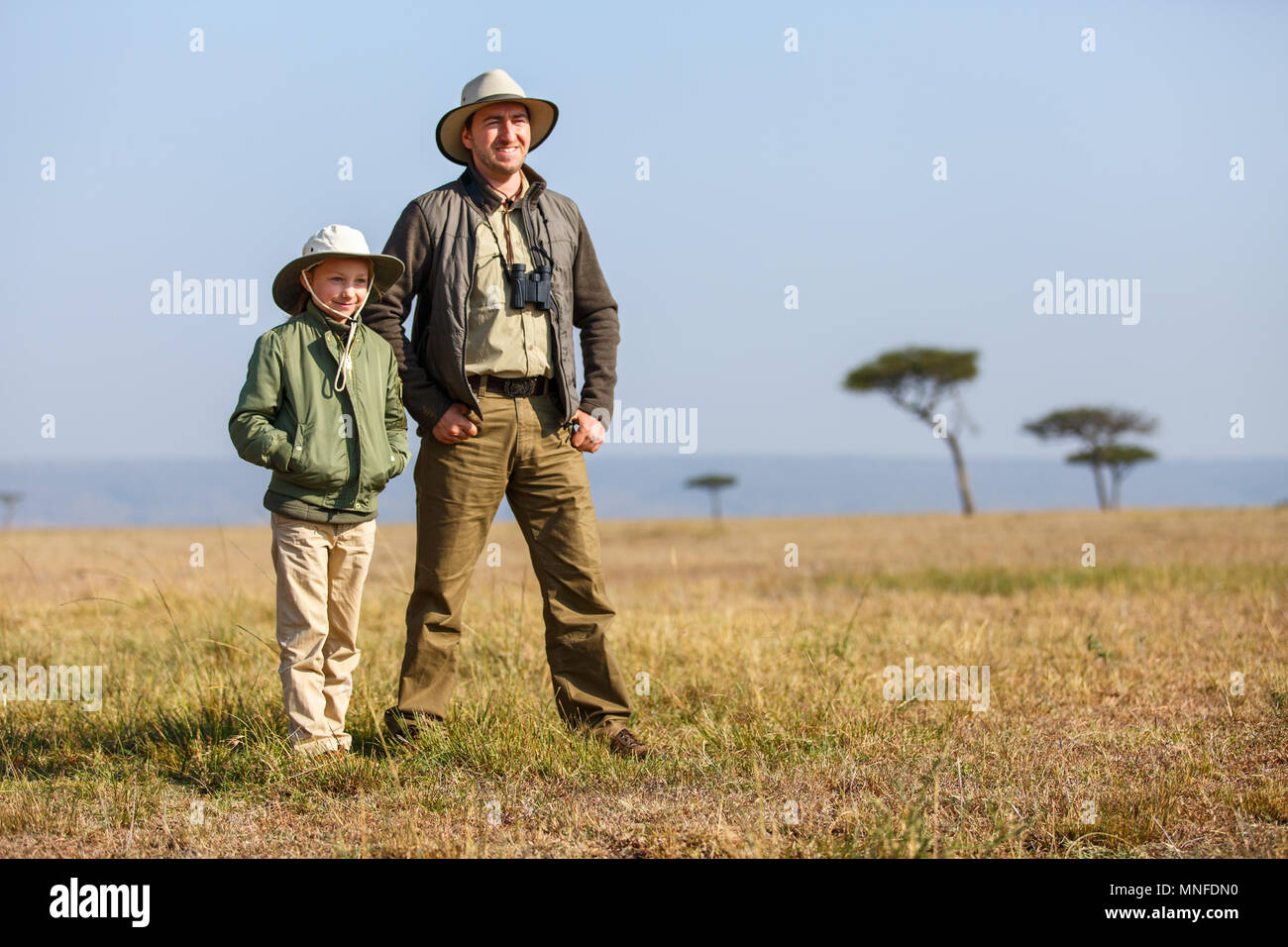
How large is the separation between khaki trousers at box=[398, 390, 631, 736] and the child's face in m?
0.63

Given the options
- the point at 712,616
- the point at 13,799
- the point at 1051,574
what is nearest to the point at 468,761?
the point at 13,799

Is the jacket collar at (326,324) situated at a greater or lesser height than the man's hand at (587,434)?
greater

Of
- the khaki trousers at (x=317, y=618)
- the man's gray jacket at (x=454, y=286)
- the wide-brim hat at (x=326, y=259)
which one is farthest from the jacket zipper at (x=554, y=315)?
the khaki trousers at (x=317, y=618)

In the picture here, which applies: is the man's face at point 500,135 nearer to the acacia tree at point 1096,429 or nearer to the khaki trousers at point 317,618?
the khaki trousers at point 317,618

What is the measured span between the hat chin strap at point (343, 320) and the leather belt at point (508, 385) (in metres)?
0.49

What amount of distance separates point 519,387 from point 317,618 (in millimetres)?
1192

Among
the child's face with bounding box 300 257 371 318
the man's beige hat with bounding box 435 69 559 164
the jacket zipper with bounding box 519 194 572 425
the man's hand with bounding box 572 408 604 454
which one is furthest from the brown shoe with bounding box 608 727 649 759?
the man's beige hat with bounding box 435 69 559 164

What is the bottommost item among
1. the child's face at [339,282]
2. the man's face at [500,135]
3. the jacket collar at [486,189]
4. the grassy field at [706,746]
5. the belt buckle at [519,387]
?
the grassy field at [706,746]

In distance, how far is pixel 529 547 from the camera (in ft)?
14.5

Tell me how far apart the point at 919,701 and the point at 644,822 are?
2.07 meters

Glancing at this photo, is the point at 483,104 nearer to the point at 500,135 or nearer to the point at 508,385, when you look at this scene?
the point at 500,135

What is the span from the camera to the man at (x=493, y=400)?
4.30 meters

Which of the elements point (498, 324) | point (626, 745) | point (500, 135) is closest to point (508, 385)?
point (498, 324)

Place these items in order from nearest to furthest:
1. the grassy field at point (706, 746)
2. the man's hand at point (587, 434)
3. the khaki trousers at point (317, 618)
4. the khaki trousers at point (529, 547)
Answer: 1. the grassy field at point (706, 746)
2. the khaki trousers at point (317, 618)
3. the khaki trousers at point (529, 547)
4. the man's hand at point (587, 434)
